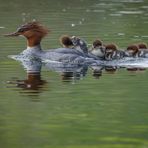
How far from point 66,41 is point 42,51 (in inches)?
22.3

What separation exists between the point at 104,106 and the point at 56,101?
0.74 m

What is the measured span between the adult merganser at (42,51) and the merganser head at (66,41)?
0.44 meters

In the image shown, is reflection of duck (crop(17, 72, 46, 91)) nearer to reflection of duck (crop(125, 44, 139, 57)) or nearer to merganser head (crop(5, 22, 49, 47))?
reflection of duck (crop(125, 44, 139, 57))

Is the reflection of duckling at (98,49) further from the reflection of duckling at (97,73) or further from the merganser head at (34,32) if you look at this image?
the reflection of duckling at (97,73)

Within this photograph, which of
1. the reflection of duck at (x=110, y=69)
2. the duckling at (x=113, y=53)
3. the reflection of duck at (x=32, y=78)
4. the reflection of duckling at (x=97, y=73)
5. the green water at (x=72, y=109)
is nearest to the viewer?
the green water at (x=72, y=109)

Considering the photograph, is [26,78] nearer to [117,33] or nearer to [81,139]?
[81,139]

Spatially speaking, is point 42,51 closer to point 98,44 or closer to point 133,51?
point 98,44

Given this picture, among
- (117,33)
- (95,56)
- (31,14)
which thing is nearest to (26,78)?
(95,56)

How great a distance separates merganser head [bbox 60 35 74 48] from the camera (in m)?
16.1

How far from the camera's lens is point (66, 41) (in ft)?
53.2

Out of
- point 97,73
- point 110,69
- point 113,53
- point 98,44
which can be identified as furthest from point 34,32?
point 97,73

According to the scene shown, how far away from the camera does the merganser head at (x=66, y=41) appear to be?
52.9 feet

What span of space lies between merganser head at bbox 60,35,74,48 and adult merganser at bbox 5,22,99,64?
436mm

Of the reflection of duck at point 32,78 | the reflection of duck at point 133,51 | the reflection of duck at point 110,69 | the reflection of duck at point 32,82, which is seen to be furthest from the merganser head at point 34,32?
the reflection of duck at point 32,82
